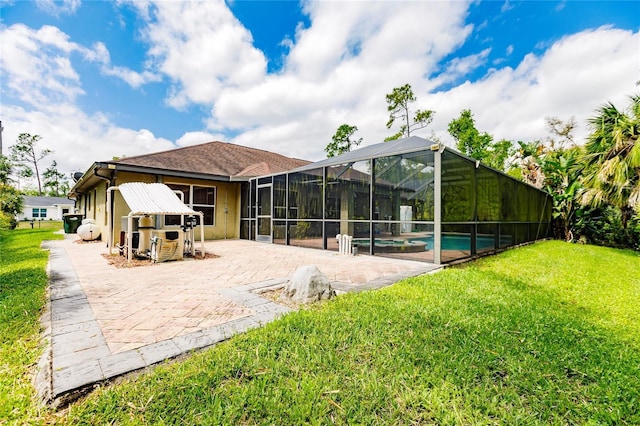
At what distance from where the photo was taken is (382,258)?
7.39 metres

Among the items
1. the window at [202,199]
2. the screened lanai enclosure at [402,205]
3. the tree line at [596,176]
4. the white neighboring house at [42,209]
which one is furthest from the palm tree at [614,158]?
the white neighboring house at [42,209]

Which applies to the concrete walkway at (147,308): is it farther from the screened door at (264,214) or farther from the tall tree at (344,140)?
the tall tree at (344,140)

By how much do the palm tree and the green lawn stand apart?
7.21 meters

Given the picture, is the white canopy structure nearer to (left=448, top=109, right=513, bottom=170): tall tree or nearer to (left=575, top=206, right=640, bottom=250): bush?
(left=575, top=206, right=640, bottom=250): bush

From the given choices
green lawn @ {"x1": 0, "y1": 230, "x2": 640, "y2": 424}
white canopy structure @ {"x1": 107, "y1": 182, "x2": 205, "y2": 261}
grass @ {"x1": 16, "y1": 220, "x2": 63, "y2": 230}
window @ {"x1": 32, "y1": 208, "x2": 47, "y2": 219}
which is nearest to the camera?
green lawn @ {"x1": 0, "y1": 230, "x2": 640, "y2": 424}

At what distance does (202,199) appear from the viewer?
11594 mm

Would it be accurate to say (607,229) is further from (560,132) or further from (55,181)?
(55,181)

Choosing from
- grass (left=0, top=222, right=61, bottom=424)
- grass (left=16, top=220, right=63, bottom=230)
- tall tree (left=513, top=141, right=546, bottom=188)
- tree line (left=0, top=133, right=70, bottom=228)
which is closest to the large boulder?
grass (left=0, top=222, right=61, bottom=424)

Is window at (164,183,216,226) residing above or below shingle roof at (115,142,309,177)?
below

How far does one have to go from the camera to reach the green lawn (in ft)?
5.19

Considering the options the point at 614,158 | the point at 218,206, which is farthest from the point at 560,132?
the point at 218,206

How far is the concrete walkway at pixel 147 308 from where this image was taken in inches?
79.8

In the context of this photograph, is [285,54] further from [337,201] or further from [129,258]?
[129,258]

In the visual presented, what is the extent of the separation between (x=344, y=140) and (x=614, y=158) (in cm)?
2010
